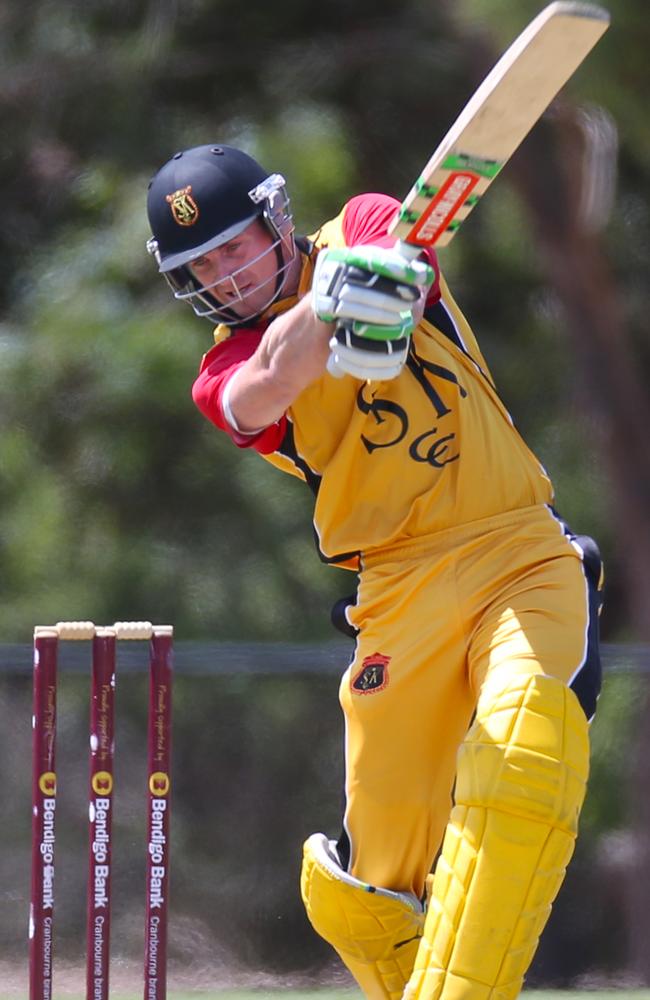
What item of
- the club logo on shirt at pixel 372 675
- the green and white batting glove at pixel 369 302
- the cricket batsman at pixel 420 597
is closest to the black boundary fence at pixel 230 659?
the cricket batsman at pixel 420 597

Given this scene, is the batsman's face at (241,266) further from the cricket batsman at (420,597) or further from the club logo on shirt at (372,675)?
the club logo on shirt at (372,675)

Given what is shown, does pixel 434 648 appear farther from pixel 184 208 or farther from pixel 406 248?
pixel 184 208

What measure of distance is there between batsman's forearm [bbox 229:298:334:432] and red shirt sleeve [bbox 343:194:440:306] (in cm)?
23

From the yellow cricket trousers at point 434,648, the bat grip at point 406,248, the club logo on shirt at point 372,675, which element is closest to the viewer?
the bat grip at point 406,248

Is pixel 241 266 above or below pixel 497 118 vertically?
below

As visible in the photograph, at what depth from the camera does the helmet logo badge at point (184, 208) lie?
8.50 feet

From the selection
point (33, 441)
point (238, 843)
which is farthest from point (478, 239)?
point (238, 843)

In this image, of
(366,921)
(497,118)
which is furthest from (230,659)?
(497,118)

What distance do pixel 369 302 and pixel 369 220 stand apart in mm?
420

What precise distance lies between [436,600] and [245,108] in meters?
2.57

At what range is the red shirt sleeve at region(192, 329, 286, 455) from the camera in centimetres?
259

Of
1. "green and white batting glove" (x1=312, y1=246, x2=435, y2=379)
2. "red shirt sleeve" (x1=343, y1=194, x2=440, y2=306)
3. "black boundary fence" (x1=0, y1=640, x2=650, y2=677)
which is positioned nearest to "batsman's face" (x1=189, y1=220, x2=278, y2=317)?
"red shirt sleeve" (x1=343, y1=194, x2=440, y2=306)

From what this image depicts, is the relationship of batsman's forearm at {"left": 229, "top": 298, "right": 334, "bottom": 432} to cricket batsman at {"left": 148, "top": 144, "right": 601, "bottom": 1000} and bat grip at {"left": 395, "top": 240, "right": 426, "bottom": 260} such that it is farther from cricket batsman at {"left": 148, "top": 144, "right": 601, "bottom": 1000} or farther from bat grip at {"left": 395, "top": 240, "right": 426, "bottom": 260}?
bat grip at {"left": 395, "top": 240, "right": 426, "bottom": 260}

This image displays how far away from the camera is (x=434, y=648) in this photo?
8.57ft
